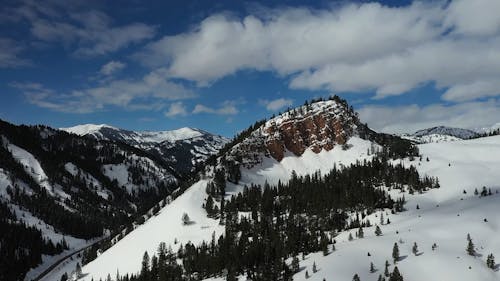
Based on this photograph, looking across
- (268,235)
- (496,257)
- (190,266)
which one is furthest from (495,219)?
(190,266)

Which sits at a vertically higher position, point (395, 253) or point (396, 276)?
point (395, 253)

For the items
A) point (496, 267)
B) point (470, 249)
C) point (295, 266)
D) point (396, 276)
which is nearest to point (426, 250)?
point (470, 249)

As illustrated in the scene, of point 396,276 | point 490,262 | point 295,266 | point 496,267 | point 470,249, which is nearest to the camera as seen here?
point 396,276

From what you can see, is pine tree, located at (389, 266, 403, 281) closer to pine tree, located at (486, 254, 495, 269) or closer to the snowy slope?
the snowy slope

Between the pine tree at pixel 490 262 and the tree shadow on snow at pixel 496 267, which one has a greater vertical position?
the pine tree at pixel 490 262

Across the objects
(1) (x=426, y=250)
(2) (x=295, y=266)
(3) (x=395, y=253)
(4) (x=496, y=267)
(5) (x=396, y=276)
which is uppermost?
(3) (x=395, y=253)

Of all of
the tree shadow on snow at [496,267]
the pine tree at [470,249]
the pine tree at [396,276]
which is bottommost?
the tree shadow on snow at [496,267]

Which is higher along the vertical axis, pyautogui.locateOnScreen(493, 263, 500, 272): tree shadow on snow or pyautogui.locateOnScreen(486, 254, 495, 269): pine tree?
pyautogui.locateOnScreen(486, 254, 495, 269): pine tree

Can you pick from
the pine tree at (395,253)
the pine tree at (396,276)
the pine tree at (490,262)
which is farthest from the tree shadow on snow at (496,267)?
the pine tree at (396,276)

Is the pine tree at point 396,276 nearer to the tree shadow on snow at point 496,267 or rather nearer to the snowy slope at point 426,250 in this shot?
the snowy slope at point 426,250

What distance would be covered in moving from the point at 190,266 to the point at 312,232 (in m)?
51.7

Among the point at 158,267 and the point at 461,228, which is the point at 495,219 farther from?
the point at 158,267

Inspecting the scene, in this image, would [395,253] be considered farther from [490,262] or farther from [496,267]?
[496,267]

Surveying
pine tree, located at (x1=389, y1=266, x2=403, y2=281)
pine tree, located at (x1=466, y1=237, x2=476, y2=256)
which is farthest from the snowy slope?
pine tree, located at (x1=389, y1=266, x2=403, y2=281)
